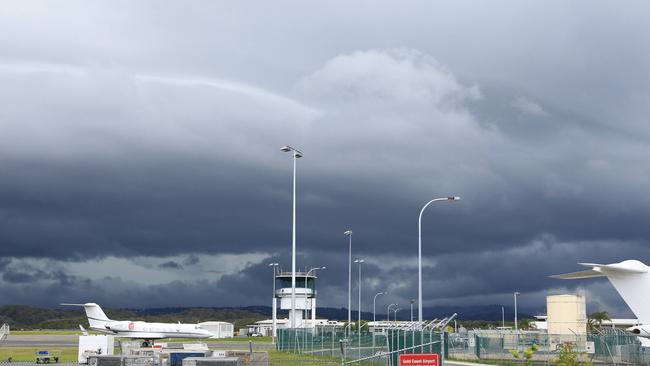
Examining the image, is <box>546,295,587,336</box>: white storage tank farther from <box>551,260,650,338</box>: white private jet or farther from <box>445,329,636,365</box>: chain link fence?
<box>551,260,650,338</box>: white private jet

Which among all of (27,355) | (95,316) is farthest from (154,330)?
(27,355)

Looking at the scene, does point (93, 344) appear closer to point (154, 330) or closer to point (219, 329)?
point (154, 330)

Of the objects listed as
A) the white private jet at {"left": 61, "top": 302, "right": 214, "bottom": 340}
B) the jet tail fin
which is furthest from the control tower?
the jet tail fin

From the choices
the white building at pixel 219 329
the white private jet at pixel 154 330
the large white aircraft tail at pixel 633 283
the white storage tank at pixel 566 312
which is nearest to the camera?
the large white aircraft tail at pixel 633 283

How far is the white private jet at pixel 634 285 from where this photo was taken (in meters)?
34.1

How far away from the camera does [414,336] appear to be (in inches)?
1265

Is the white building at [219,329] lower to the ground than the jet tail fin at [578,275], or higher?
lower

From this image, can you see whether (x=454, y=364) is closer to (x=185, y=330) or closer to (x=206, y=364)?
(x=206, y=364)

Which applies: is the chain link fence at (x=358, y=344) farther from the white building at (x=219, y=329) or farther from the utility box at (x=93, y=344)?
the white building at (x=219, y=329)

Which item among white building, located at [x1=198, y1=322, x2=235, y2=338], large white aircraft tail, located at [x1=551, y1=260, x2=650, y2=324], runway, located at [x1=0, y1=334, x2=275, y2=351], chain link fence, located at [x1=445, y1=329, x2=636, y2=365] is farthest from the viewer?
white building, located at [x1=198, y1=322, x2=235, y2=338]

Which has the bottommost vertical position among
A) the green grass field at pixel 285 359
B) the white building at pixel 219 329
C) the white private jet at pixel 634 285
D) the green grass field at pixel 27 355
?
the white building at pixel 219 329

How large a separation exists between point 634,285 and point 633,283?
0.11m

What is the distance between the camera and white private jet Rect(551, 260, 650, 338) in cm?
3406

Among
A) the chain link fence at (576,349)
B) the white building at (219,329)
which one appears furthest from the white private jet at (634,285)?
the white building at (219,329)
